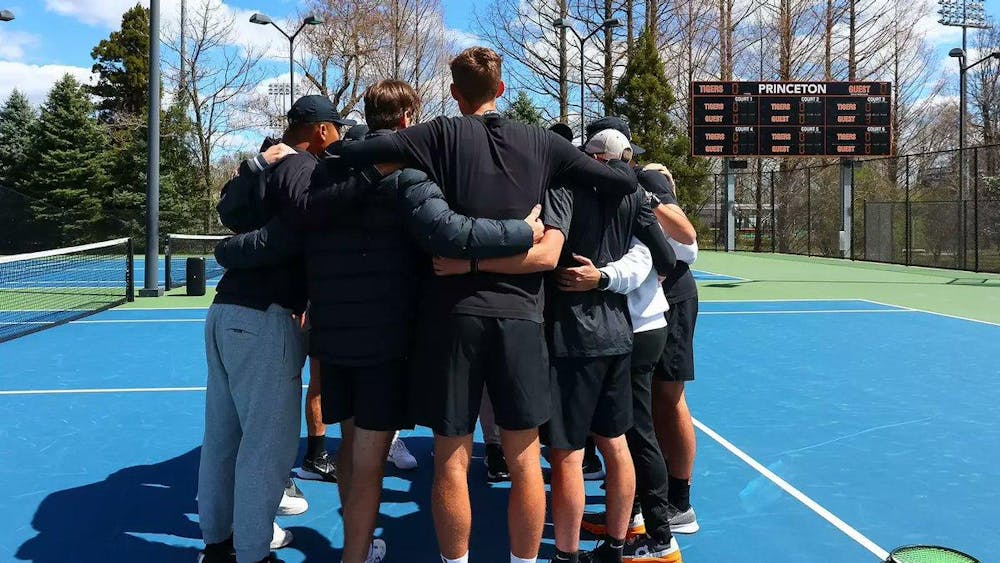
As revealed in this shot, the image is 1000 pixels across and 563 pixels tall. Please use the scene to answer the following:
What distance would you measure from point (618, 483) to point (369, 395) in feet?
3.48

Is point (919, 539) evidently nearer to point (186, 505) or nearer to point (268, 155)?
point (268, 155)

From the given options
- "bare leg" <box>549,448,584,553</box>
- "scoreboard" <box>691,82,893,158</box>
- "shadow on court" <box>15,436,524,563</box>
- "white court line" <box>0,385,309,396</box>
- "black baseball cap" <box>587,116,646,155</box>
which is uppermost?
"scoreboard" <box>691,82,893,158</box>

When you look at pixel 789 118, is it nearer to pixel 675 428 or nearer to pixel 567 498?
pixel 675 428

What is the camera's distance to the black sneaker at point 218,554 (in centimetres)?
335

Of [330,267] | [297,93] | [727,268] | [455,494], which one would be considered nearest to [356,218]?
[330,267]

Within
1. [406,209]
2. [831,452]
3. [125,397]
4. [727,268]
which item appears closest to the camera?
[406,209]

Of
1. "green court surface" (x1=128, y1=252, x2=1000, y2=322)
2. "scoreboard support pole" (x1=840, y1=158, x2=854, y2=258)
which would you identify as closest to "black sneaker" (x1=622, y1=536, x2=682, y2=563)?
"green court surface" (x1=128, y1=252, x2=1000, y2=322)

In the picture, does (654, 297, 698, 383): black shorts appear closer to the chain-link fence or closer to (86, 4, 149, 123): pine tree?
the chain-link fence

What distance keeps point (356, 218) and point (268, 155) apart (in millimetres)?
575

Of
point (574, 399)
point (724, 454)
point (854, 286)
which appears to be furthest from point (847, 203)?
point (574, 399)

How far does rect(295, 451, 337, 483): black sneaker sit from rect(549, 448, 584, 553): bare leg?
1.94m

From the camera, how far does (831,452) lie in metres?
5.03

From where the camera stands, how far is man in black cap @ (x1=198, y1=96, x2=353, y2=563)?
10.4ft

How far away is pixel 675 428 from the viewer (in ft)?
12.6
